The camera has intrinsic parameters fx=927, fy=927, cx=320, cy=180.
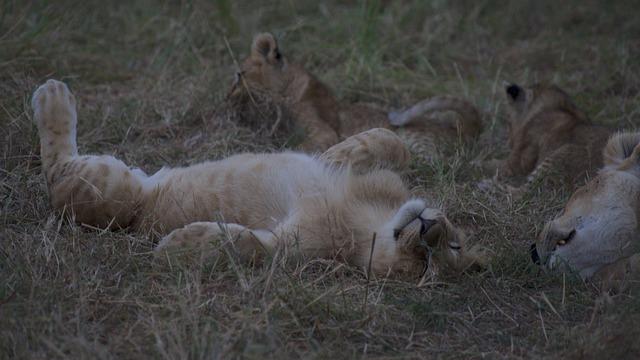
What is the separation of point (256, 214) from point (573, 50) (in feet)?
16.5

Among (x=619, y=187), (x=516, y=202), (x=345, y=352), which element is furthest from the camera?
(x=516, y=202)

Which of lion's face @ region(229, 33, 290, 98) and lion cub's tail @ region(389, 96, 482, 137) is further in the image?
lion's face @ region(229, 33, 290, 98)

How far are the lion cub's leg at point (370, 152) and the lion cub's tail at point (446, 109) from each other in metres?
1.94

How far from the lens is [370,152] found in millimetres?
4605

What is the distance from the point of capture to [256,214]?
4.46m

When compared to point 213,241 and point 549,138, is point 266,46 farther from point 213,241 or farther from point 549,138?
point 213,241

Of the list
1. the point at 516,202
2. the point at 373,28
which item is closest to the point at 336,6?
the point at 373,28

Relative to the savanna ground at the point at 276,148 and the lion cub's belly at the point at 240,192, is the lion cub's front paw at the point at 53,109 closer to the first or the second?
the savanna ground at the point at 276,148

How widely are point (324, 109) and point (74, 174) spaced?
2.82 metres

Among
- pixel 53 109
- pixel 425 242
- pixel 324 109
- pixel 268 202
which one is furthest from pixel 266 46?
pixel 425 242

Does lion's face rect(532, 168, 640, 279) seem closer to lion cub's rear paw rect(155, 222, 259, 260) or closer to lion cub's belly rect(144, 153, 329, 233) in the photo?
lion cub's belly rect(144, 153, 329, 233)

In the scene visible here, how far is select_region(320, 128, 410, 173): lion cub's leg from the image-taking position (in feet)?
14.9

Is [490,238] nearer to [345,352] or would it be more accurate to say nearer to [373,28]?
[345,352]

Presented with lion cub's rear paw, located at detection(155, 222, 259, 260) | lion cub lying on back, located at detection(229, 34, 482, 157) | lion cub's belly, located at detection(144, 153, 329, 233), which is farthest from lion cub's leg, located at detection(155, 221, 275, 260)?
lion cub lying on back, located at detection(229, 34, 482, 157)
